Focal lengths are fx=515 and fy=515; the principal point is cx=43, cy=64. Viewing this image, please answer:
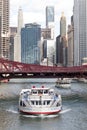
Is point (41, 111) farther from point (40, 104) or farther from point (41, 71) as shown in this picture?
point (41, 71)

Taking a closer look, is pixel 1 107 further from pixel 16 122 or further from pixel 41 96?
pixel 16 122

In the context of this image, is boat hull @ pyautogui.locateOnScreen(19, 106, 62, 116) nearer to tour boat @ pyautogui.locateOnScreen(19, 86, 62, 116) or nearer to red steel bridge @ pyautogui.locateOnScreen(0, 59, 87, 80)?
tour boat @ pyautogui.locateOnScreen(19, 86, 62, 116)

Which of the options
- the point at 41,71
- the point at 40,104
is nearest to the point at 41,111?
the point at 40,104

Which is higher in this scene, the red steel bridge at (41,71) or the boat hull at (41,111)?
the red steel bridge at (41,71)

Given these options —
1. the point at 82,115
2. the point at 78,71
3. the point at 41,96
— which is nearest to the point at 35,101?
the point at 41,96

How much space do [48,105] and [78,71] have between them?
40275mm

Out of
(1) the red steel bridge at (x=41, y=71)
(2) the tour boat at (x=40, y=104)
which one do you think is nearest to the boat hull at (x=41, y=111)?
(2) the tour boat at (x=40, y=104)

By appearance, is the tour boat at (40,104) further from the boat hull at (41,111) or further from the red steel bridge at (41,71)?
the red steel bridge at (41,71)

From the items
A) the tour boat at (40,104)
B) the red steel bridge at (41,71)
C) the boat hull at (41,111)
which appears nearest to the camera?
the boat hull at (41,111)

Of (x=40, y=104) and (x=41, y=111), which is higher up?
(x=40, y=104)

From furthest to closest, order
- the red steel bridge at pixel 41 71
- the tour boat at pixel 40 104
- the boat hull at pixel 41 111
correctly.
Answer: the red steel bridge at pixel 41 71
the tour boat at pixel 40 104
the boat hull at pixel 41 111

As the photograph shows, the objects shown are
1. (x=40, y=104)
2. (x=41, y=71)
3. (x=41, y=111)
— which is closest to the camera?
(x=41, y=111)

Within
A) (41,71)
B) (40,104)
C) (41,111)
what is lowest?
→ (41,111)

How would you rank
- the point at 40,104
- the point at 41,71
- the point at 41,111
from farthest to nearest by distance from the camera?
the point at 41,71 → the point at 40,104 → the point at 41,111
